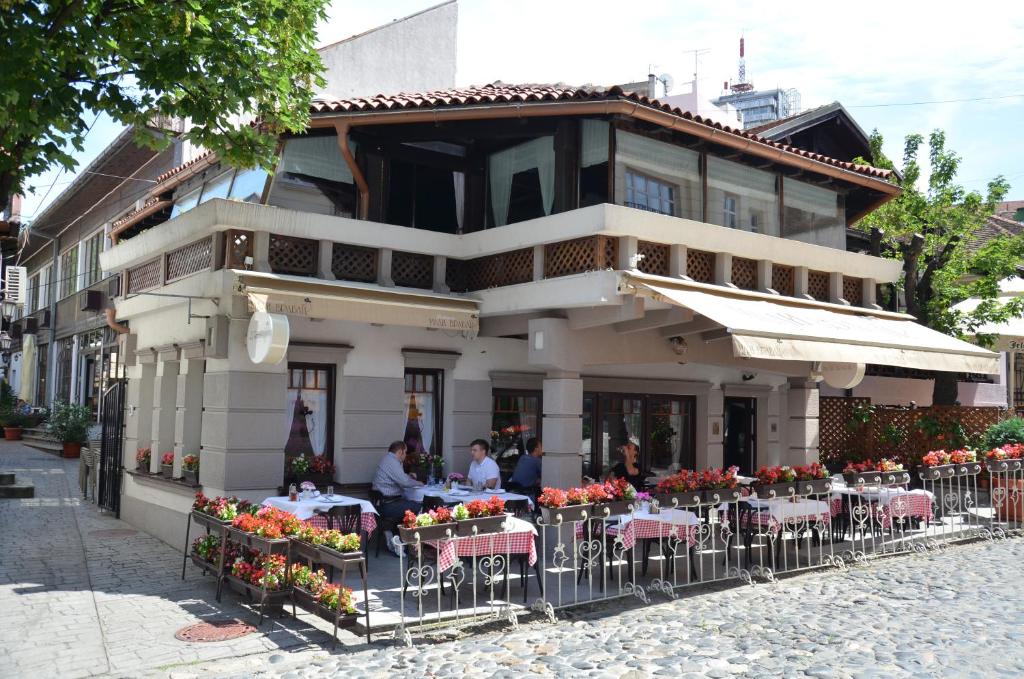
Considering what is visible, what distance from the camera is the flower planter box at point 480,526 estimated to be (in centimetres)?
827

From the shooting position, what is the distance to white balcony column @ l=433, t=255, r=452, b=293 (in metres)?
12.5

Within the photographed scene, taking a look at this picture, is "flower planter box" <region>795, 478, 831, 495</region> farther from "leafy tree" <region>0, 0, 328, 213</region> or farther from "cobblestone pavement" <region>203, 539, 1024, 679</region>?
"leafy tree" <region>0, 0, 328, 213</region>

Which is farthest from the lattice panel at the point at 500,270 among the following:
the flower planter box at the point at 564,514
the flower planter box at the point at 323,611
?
the flower planter box at the point at 323,611

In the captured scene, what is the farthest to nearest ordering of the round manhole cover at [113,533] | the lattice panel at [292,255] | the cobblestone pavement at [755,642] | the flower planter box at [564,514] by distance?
the round manhole cover at [113,533], the lattice panel at [292,255], the flower planter box at [564,514], the cobblestone pavement at [755,642]

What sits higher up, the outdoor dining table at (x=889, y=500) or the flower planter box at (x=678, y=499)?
the flower planter box at (x=678, y=499)

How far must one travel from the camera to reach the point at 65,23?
7.55 metres

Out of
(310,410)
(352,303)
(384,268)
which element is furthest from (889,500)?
(310,410)

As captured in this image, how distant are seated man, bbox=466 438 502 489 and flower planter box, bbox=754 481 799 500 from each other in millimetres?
3510

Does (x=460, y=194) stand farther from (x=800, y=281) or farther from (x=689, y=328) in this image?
(x=800, y=281)

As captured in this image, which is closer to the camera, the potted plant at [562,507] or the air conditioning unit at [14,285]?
the potted plant at [562,507]

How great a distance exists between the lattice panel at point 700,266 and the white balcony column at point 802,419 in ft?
13.4

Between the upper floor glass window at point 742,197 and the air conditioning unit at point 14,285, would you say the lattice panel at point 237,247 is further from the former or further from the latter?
the air conditioning unit at point 14,285

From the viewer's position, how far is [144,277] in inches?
563

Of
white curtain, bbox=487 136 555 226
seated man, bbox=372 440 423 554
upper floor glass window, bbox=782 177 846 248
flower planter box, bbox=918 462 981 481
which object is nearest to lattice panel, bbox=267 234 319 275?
seated man, bbox=372 440 423 554
